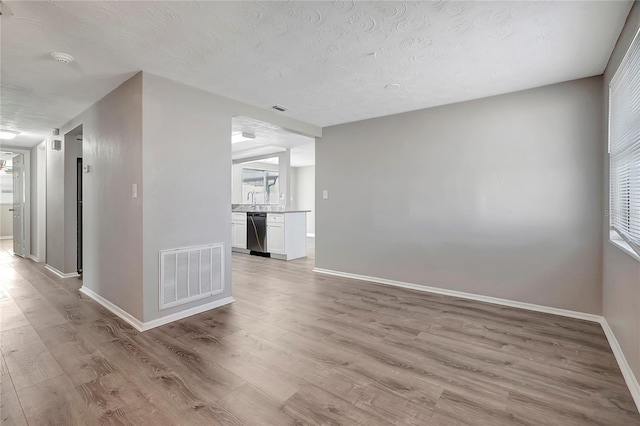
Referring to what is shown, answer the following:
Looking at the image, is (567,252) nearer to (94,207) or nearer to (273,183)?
(94,207)

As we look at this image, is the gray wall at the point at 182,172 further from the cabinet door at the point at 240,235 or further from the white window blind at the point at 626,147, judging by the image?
the cabinet door at the point at 240,235

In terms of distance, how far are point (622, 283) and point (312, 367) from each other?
2.34m

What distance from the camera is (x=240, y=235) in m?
7.12

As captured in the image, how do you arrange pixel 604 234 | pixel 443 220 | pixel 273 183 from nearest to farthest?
pixel 604 234
pixel 443 220
pixel 273 183

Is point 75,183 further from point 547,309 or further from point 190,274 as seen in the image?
point 547,309

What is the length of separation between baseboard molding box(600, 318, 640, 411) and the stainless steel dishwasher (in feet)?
17.8

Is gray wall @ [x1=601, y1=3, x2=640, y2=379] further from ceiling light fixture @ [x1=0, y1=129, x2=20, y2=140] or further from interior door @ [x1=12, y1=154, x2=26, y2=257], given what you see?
interior door @ [x1=12, y1=154, x2=26, y2=257]

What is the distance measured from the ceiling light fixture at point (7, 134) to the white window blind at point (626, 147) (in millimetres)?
7565

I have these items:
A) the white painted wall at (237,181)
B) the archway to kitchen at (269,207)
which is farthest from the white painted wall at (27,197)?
the white painted wall at (237,181)

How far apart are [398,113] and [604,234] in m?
2.61

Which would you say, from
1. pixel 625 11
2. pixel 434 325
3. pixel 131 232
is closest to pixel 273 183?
pixel 131 232

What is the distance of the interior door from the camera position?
6.44 m

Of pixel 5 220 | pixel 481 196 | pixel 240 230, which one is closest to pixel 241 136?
pixel 240 230

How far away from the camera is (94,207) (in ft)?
11.7
